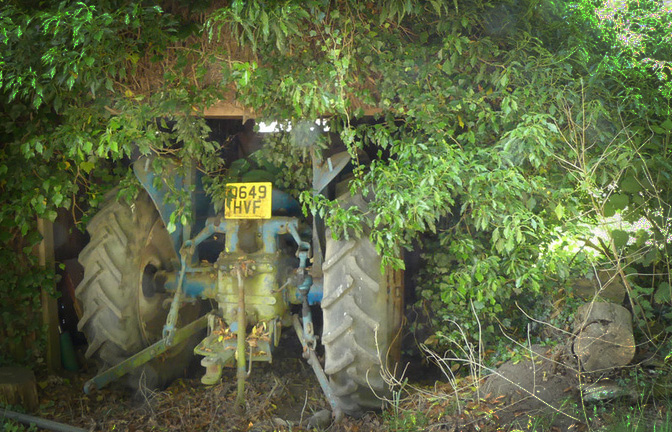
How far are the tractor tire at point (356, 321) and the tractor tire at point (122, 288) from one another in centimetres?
145

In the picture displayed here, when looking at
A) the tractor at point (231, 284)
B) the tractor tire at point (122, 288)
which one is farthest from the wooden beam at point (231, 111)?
the tractor tire at point (122, 288)

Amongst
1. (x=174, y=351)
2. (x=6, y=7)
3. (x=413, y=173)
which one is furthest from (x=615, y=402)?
(x=6, y=7)

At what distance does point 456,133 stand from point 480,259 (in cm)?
86

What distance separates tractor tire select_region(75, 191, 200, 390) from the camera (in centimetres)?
402

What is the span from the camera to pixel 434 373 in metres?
4.52

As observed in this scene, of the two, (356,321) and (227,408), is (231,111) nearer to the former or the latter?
(356,321)

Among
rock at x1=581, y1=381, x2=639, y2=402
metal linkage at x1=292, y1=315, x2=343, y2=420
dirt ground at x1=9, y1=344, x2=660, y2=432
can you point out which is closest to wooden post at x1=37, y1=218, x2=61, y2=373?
dirt ground at x1=9, y1=344, x2=660, y2=432

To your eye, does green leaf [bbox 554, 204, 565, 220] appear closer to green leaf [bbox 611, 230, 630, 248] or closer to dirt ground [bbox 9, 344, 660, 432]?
green leaf [bbox 611, 230, 630, 248]

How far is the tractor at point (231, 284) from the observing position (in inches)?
138

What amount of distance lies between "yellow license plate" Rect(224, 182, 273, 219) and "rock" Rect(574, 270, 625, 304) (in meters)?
2.19

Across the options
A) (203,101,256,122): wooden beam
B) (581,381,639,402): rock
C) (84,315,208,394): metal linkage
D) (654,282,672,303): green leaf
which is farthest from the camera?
(203,101,256,122): wooden beam

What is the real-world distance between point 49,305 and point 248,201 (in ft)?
6.68

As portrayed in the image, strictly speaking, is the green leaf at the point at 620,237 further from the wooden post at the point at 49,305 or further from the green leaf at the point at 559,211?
the wooden post at the point at 49,305

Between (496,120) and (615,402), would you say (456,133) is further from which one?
(615,402)
